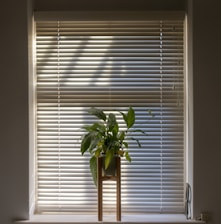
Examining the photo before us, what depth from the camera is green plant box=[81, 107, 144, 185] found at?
2637 mm

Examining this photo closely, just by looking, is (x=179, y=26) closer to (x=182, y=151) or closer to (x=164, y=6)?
(x=164, y=6)

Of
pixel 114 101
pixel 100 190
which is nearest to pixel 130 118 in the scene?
pixel 114 101

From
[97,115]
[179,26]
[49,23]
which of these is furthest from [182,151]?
[49,23]

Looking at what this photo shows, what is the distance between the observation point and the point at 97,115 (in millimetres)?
2648

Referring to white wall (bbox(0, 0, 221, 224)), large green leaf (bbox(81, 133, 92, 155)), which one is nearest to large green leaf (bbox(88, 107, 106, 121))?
large green leaf (bbox(81, 133, 92, 155))

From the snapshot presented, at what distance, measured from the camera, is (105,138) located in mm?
2664

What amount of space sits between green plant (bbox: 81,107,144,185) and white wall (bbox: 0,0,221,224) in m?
0.40

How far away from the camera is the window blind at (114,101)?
2.87 meters

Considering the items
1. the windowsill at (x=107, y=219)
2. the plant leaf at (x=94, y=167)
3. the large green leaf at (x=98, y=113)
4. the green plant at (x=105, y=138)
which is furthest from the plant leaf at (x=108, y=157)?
the windowsill at (x=107, y=219)

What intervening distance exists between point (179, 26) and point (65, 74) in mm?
858
